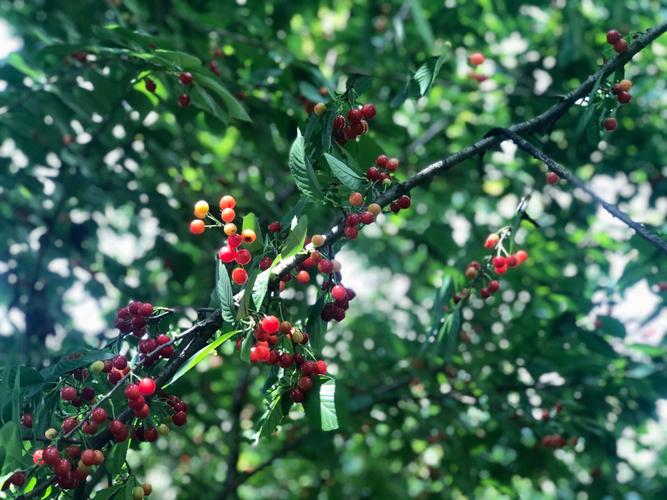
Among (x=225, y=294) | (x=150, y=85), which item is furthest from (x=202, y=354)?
(x=150, y=85)

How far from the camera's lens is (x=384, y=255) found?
602 centimetres

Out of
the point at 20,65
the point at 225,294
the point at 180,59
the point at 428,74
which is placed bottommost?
the point at 20,65

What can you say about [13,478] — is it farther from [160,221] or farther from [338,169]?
[160,221]

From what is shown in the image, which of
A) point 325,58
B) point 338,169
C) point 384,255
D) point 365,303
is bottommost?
point 365,303

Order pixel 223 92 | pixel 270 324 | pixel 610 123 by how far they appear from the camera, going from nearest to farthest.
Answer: pixel 270 324, pixel 610 123, pixel 223 92

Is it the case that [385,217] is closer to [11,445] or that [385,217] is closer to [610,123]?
[610,123]

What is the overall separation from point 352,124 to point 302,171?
1.42ft

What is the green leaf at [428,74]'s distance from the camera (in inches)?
93.1

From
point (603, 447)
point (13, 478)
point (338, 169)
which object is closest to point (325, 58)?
point (603, 447)

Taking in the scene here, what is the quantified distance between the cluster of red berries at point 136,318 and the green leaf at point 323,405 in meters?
0.58

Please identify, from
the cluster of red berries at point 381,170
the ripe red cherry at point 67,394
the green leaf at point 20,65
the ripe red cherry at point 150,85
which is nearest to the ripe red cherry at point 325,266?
the cluster of red berries at point 381,170

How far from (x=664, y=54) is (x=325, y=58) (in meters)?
2.93

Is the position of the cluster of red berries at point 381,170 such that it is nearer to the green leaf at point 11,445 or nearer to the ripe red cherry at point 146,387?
the ripe red cherry at point 146,387

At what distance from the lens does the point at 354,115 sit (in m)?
2.37
